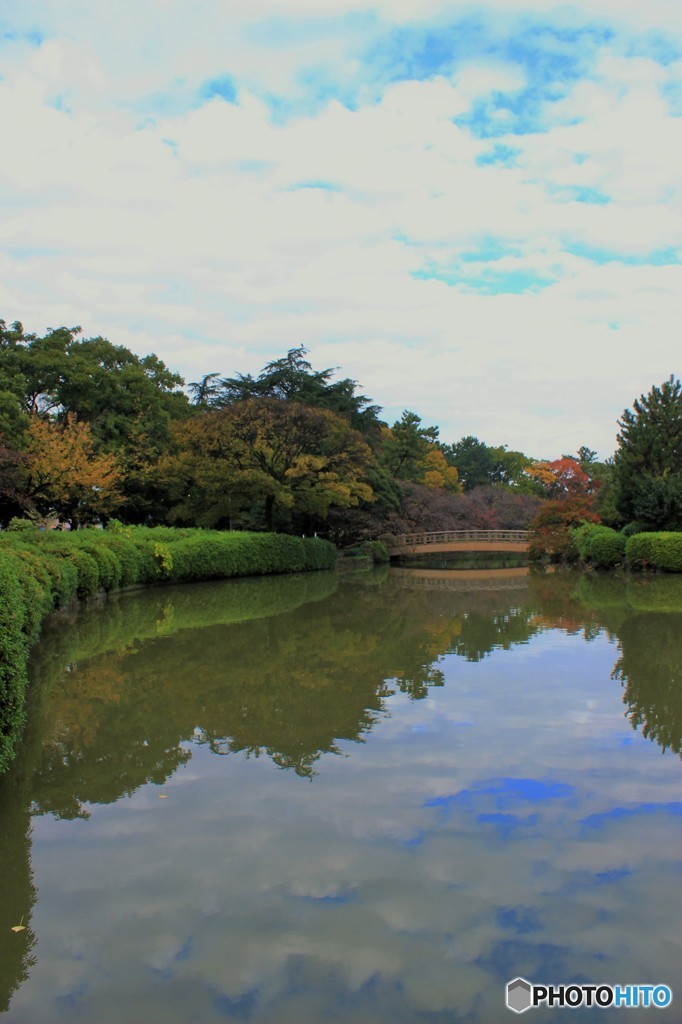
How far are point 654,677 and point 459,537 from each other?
30496 millimetres

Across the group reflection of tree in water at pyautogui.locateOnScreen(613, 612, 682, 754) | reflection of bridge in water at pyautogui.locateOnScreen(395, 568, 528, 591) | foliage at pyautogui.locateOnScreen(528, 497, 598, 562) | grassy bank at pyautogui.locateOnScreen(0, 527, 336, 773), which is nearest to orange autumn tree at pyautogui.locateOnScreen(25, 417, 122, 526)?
grassy bank at pyautogui.locateOnScreen(0, 527, 336, 773)

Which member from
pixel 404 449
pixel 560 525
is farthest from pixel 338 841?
pixel 404 449

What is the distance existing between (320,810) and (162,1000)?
1.84m

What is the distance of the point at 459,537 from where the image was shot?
3894cm

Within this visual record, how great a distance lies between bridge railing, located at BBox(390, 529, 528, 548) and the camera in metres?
37.8

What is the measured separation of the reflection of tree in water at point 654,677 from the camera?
648cm

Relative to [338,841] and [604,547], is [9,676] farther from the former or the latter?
[604,547]

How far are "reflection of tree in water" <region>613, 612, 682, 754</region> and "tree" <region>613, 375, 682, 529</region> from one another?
47.2ft

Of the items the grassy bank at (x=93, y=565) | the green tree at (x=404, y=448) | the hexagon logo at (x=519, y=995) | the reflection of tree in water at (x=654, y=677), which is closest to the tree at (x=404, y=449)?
the green tree at (x=404, y=448)

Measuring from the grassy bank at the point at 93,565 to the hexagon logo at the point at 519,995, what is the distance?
316 cm

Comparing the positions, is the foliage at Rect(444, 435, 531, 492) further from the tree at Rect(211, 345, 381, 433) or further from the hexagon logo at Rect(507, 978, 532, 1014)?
the hexagon logo at Rect(507, 978, 532, 1014)

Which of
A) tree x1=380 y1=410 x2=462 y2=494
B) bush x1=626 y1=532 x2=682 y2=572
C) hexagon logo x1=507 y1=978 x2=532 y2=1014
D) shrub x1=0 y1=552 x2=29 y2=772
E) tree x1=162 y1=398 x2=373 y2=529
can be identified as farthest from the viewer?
tree x1=380 y1=410 x2=462 y2=494

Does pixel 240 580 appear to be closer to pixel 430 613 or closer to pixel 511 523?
pixel 430 613
